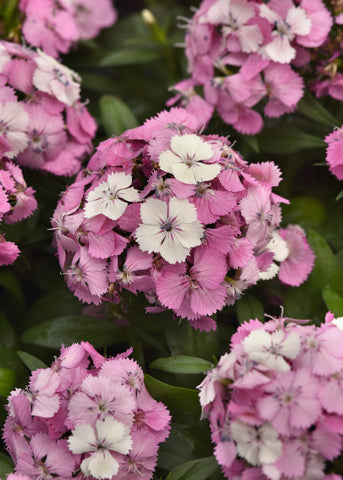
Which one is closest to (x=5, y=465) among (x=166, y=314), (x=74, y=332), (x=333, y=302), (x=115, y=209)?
(x=74, y=332)

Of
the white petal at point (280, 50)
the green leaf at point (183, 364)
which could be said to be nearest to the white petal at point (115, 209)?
the green leaf at point (183, 364)

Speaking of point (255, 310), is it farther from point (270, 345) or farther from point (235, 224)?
point (270, 345)

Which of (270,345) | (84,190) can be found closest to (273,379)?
(270,345)

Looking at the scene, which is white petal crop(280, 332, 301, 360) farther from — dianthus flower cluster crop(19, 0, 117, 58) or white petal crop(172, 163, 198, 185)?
dianthus flower cluster crop(19, 0, 117, 58)

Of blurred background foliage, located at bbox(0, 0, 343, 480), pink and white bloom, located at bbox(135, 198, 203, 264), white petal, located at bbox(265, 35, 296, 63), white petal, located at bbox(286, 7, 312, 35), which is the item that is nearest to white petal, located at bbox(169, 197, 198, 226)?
Result: pink and white bloom, located at bbox(135, 198, 203, 264)

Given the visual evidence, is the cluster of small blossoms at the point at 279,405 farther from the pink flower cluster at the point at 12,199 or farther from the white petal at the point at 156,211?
the pink flower cluster at the point at 12,199

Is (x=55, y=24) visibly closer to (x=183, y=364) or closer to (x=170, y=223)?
(x=170, y=223)

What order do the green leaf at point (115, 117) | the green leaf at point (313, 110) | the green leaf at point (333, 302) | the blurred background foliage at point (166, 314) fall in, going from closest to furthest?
the blurred background foliage at point (166, 314), the green leaf at point (333, 302), the green leaf at point (313, 110), the green leaf at point (115, 117)

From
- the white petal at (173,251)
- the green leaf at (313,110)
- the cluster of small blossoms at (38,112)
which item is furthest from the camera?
the green leaf at (313,110)
